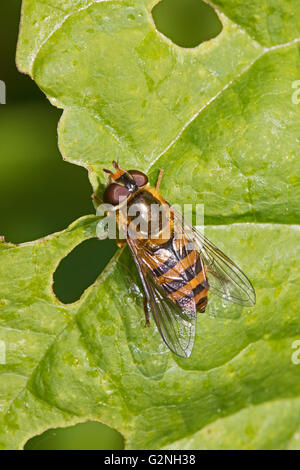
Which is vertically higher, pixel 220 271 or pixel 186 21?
pixel 186 21

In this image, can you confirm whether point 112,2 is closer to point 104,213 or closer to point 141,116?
point 141,116

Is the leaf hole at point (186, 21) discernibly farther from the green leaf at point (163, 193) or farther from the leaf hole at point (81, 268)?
the leaf hole at point (81, 268)

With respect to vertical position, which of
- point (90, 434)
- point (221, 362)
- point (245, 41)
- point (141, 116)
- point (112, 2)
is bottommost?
point (90, 434)

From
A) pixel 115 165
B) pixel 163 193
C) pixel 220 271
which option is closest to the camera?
pixel 115 165

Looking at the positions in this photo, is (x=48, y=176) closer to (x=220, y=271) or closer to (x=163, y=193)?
(x=163, y=193)

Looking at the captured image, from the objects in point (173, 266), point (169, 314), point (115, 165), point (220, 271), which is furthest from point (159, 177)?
point (169, 314)

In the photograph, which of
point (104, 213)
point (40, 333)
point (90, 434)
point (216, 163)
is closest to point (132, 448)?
point (90, 434)
